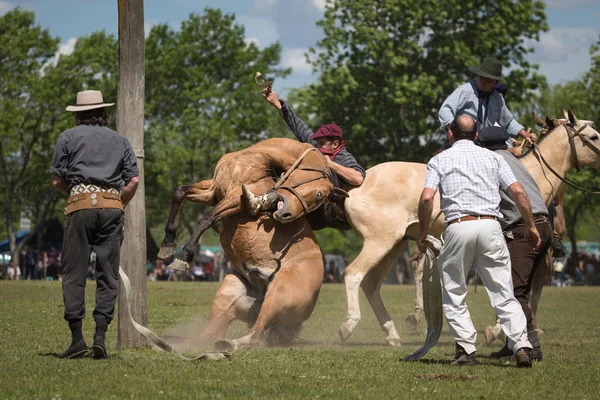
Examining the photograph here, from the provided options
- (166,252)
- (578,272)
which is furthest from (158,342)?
(578,272)

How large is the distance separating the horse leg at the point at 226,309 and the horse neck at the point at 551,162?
3.76m

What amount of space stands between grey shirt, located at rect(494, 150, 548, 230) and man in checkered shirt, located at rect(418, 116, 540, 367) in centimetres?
68

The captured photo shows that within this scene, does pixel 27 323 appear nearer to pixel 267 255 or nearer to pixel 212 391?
pixel 267 255

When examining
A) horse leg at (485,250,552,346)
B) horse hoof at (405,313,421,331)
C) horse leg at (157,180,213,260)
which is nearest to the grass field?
horse leg at (485,250,552,346)

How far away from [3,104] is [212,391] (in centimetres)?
4246

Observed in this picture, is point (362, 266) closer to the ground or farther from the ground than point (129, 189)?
closer to the ground

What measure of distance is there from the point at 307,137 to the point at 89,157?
3.41 m

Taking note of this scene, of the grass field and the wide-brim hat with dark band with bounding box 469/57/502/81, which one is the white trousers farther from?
the wide-brim hat with dark band with bounding box 469/57/502/81

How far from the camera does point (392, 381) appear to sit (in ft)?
23.9

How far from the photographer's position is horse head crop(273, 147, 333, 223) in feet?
31.7

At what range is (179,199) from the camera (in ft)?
32.6

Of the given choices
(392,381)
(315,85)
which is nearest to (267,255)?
(392,381)

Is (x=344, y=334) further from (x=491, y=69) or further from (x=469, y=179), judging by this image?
(x=491, y=69)

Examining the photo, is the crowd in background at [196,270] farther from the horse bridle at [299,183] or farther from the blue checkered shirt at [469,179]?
the blue checkered shirt at [469,179]
